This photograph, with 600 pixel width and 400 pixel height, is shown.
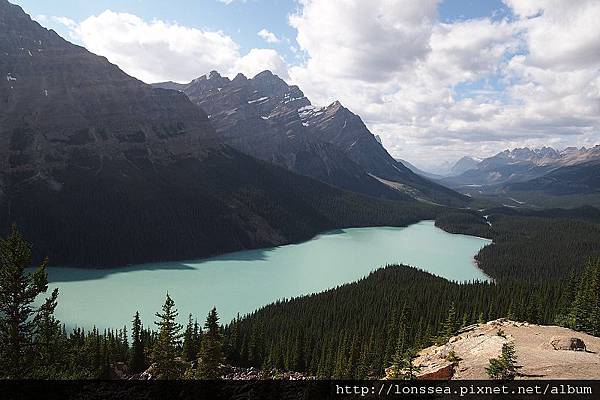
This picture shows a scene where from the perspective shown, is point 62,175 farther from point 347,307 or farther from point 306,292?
point 347,307

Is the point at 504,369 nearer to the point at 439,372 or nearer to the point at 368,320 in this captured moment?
the point at 439,372

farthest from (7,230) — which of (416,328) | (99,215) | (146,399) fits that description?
(146,399)

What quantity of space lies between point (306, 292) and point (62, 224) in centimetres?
9733

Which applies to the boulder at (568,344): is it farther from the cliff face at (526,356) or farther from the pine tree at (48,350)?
the pine tree at (48,350)

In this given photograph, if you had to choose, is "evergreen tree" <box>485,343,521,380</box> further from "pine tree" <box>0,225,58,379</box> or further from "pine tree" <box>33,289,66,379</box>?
"pine tree" <box>0,225,58,379</box>

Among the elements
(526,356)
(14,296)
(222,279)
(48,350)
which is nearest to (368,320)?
(526,356)

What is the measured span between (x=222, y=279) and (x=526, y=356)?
114 m

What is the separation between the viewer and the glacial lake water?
97500mm

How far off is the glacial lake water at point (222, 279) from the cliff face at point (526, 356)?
69.4 m

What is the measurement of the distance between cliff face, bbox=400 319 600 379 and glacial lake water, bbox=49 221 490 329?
69.4 m

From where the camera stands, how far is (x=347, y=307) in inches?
3406

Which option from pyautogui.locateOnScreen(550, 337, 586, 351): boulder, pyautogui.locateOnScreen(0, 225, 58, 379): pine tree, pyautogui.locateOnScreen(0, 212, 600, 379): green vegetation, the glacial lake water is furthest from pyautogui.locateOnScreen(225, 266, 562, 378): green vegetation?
pyautogui.locateOnScreen(0, 225, 58, 379): pine tree

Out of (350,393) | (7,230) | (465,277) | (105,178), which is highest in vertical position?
(105,178)

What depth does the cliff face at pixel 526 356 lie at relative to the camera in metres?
23.0
